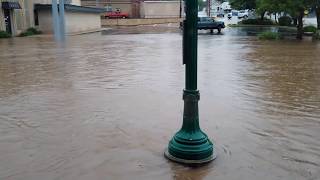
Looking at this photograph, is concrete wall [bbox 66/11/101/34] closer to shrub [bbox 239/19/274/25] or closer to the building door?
the building door

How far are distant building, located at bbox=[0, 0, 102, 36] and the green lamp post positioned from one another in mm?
39685

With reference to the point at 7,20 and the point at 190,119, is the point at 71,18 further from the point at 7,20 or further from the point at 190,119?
the point at 190,119

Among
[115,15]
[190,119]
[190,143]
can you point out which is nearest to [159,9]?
[115,15]

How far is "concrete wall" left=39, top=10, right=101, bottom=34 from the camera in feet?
172

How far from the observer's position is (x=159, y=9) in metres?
91.1

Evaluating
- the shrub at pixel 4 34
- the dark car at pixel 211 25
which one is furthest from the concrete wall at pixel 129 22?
the shrub at pixel 4 34

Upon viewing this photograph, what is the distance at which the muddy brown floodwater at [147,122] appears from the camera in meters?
6.18

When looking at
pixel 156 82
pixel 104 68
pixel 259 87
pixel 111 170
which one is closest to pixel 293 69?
pixel 259 87

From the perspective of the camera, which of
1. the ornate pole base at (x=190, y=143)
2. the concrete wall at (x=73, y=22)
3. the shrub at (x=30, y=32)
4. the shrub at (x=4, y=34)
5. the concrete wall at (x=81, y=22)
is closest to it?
the ornate pole base at (x=190, y=143)

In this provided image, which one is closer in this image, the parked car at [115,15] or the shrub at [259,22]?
the shrub at [259,22]

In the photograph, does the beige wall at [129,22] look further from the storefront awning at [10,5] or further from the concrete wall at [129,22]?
the storefront awning at [10,5]

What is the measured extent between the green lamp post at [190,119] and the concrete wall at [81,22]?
4749 cm

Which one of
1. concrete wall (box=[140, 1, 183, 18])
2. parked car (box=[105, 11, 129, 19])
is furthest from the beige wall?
concrete wall (box=[140, 1, 183, 18])

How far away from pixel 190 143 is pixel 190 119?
0.34 metres
